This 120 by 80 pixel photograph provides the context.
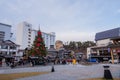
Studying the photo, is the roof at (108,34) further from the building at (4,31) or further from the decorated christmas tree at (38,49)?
the building at (4,31)

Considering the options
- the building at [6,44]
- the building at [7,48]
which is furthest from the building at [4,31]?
the building at [7,48]

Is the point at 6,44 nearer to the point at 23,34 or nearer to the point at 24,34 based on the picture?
the point at 23,34

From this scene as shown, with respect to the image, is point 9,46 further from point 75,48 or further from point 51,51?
point 75,48

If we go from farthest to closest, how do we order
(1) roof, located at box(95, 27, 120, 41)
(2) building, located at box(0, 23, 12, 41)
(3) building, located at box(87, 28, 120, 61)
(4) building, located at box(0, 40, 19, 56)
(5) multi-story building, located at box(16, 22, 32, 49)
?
(5) multi-story building, located at box(16, 22, 32, 49) < (1) roof, located at box(95, 27, 120, 41) < (2) building, located at box(0, 23, 12, 41) < (3) building, located at box(87, 28, 120, 61) < (4) building, located at box(0, 40, 19, 56)

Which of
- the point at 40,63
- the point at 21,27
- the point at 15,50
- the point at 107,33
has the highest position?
the point at 21,27

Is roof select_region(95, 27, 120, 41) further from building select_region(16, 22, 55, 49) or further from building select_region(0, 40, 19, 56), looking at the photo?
building select_region(16, 22, 55, 49)

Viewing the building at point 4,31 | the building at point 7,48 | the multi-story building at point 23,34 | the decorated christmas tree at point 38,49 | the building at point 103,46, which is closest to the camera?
the decorated christmas tree at point 38,49

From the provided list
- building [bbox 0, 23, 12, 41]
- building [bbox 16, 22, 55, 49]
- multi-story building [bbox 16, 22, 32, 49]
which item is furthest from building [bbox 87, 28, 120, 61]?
multi-story building [bbox 16, 22, 32, 49]

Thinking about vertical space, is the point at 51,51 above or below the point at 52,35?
below

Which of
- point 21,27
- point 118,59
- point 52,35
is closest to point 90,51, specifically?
point 118,59

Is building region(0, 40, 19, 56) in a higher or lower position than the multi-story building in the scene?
lower

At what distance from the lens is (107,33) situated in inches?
2729

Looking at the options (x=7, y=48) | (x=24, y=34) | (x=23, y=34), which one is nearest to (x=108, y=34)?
(x=7, y=48)

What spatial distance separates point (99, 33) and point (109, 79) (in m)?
67.5
